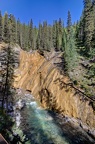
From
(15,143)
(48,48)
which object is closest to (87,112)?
(15,143)

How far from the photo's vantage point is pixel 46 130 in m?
23.8

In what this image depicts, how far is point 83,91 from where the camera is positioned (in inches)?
1082

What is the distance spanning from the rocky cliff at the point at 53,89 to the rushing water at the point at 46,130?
6.74 ft

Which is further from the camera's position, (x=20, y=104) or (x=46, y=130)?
(x=20, y=104)

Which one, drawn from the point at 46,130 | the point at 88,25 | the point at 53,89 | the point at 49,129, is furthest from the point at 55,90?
the point at 88,25

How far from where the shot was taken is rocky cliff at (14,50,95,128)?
26.1 metres

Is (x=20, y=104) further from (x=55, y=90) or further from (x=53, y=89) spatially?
(x=55, y=90)

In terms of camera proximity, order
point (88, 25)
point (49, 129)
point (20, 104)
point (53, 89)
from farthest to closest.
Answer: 1. point (88, 25)
2. point (20, 104)
3. point (53, 89)
4. point (49, 129)

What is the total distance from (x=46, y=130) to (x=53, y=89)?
8.79m

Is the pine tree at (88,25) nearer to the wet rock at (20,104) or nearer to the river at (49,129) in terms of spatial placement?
the wet rock at (20,104)

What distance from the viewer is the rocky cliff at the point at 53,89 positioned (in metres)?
26.1

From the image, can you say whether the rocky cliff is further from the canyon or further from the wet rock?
the wet rock

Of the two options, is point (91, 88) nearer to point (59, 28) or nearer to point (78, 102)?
point (78, 102)

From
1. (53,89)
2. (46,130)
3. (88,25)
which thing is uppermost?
(88,25)
